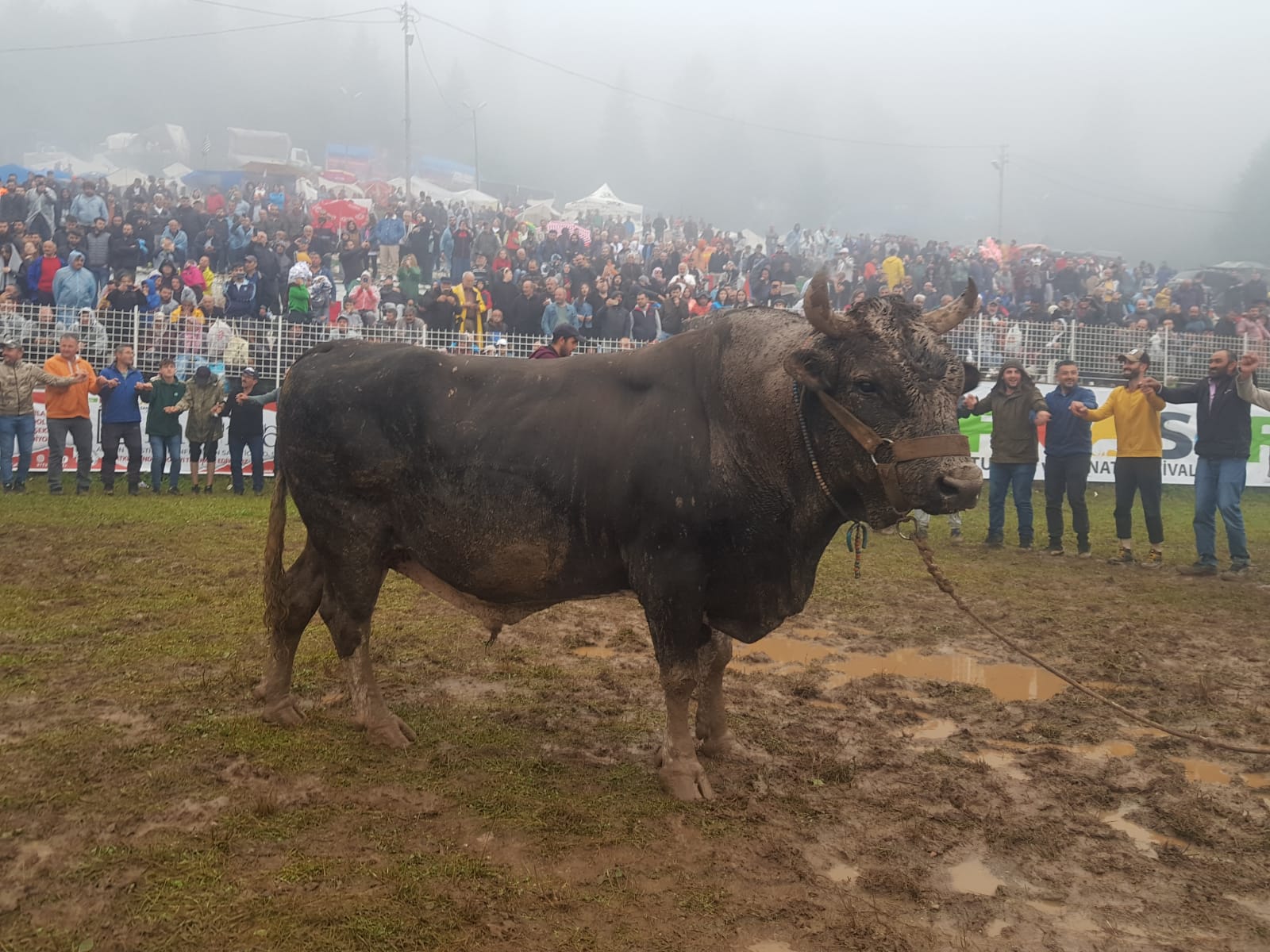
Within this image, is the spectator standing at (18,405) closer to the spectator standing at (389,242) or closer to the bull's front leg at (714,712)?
the spectator standing at (389,242)

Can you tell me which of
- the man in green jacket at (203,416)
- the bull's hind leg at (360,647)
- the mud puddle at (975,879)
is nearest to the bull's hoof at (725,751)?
the mud puddle at (975,879)

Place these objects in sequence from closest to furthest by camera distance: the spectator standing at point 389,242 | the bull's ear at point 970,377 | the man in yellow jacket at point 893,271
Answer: the bull's ear at point 970,377 < the spectator standing at point 389,242 < the man in yellow jacket at point 893,271

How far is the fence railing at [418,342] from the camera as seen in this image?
1484 centimetres

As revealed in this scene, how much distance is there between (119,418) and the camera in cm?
1368

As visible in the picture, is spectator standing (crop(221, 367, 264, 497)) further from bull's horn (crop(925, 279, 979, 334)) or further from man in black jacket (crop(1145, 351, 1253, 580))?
man in black jacket (crop(1145, 351, 1253, 580))

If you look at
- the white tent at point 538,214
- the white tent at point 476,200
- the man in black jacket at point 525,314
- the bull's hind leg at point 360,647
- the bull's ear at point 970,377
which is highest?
the white tent at point 476,200

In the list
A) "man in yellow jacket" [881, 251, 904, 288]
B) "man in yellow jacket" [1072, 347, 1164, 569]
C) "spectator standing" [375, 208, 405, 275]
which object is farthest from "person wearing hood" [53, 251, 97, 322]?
"man in yellow jacket" [881, 251, 904, 288]

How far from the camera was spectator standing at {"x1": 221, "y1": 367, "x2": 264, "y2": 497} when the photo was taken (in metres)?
14.1

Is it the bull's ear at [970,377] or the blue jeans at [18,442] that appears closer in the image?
the bull's ear at [970,377]

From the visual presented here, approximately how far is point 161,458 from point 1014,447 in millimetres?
12692

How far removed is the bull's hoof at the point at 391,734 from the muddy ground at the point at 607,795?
0.29 feet

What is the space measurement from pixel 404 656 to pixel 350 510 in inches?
71.7

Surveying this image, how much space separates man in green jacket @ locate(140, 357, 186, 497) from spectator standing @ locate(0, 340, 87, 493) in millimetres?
1053

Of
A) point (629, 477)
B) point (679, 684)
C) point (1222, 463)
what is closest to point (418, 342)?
point (1222, 463)
